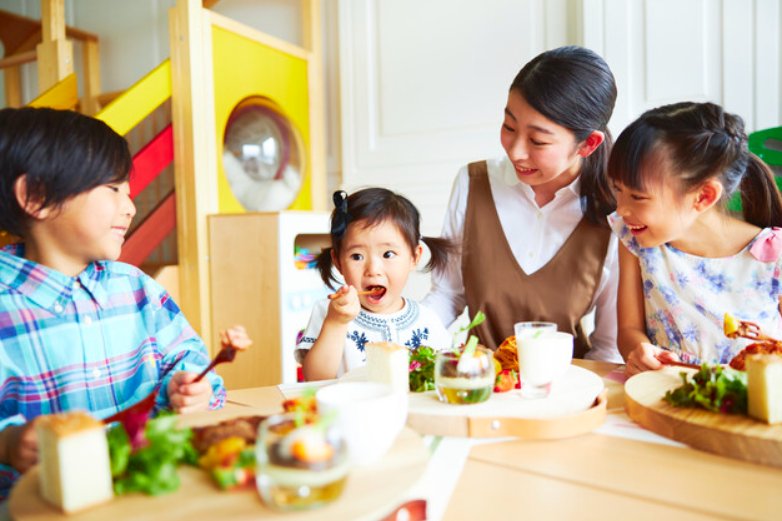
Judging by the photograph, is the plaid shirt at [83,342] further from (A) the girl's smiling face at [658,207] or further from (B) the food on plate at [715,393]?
(A) the girl's smiling face at [658,207]

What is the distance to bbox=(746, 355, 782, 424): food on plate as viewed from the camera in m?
0.79

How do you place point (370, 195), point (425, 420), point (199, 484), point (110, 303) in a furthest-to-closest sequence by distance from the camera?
point (370, 195) < point (110, 303) < point (425, 420) < point (199, 484)

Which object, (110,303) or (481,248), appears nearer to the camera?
(110,303)

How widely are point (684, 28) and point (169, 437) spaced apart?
2.46 meters

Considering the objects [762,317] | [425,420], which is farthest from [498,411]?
[762,317]

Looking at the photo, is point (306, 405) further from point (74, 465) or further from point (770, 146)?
point (770, 146)

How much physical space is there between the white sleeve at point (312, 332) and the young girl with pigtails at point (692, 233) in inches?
28.7

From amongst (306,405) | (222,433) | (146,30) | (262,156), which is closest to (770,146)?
(306,405)

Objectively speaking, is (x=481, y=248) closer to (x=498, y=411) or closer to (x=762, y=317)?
(x=762, y=317)

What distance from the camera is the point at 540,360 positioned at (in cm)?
91

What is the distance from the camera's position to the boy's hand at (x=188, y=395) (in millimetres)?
924

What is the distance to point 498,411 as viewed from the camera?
0.86 metres

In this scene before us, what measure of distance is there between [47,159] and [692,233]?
4.57 ft

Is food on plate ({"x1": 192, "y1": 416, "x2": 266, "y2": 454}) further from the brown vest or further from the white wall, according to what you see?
the white wall
